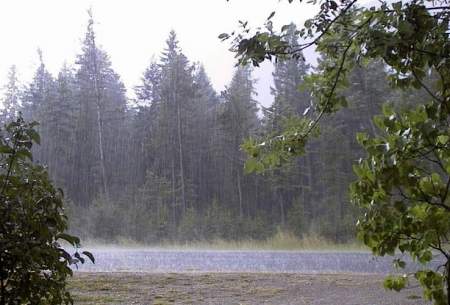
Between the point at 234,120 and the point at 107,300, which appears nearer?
the point at 107,300

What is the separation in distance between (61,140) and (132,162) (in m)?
4.66

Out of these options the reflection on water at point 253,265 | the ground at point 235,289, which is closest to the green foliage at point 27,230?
the ground at point 235,289

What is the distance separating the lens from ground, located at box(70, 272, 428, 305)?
19.4ft

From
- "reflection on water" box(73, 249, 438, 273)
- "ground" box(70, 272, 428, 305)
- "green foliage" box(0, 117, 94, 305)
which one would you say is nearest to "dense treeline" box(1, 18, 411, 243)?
"reflection on water" box(73, 249, 438, 273)

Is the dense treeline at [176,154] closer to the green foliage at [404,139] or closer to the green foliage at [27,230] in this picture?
the green foliage at [27,230]

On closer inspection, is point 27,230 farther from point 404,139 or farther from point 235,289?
point 235,289

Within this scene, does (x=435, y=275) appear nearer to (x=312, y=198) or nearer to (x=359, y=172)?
(x=359, y=172)

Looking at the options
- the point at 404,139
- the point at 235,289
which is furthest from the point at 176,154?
the point at 404,139

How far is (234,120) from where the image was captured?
3127cm

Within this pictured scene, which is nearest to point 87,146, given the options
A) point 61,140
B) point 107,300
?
point 61,140

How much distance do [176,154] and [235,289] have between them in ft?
90.6

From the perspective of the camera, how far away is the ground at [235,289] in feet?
19.4

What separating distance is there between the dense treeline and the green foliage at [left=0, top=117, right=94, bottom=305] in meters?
24.1

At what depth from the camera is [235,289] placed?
685cm
